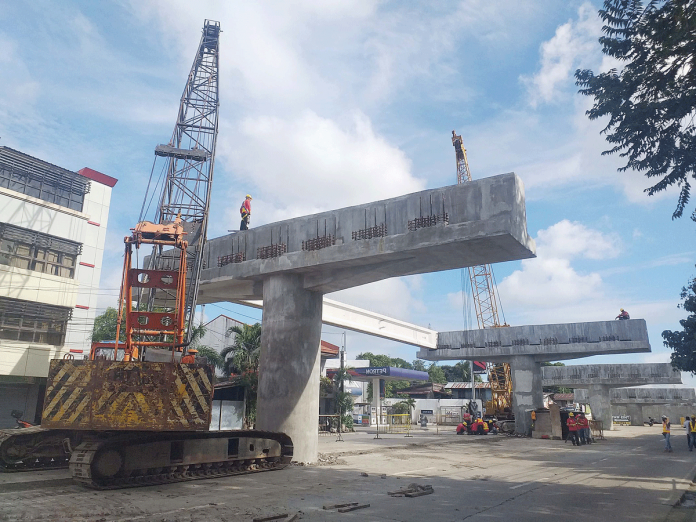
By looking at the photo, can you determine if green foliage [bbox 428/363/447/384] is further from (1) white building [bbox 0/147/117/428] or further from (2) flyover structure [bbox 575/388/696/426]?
(1) white building [bbox 0/147/117/428]

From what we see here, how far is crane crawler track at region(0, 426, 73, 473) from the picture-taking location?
517 inches

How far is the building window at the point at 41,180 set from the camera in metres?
26.0

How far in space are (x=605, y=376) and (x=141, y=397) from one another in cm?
5436

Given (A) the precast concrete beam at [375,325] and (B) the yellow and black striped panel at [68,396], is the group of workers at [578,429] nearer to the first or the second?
(A) the precast concrete beam at [375,325]

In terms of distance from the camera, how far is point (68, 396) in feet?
36.1

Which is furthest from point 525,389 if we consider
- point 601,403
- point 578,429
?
point 601,403

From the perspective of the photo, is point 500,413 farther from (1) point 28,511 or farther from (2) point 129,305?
(1) point 28,511

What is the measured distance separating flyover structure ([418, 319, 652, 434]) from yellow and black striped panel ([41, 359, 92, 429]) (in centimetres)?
3174

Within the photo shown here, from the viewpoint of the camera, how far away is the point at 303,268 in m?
16.5

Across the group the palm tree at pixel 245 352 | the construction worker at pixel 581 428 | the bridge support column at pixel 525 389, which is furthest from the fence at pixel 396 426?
the construction worker at pixel 581 428

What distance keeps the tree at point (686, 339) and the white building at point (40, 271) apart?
106ft

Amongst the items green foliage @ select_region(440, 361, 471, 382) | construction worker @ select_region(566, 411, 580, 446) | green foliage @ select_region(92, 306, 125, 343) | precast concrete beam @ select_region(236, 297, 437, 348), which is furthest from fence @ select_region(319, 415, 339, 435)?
green foliage @ select_region(440, 361, 471, 382)

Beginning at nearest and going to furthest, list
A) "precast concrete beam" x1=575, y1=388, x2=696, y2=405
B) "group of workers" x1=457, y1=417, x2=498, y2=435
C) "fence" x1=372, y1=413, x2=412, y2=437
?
"group of workers" x1=457, y1=417, x2=498, y2=435 → "fence" x1=372, y1=413, x2=412, y2=437 → "precast concrete beam" x1=575, y1=388, x2=696, y2=405

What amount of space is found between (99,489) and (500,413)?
37938 millimetres
